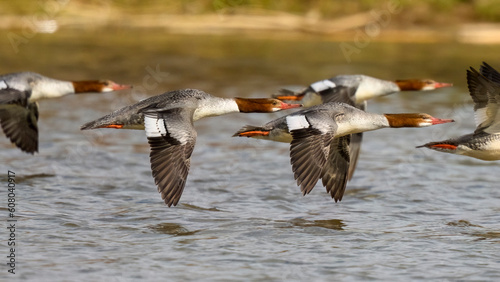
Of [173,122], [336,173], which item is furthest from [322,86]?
[173,122]

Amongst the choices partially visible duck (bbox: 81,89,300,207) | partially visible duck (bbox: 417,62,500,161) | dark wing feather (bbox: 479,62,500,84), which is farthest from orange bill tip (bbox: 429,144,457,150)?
partially visible duck (bbox: 81,89,300,207)

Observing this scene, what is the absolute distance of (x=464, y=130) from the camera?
1279 cm

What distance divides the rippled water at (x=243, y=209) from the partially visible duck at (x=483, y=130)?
607mm

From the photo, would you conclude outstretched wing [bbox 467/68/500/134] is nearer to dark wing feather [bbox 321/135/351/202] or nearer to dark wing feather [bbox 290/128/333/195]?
dark wing feather [bbox 321/135/351/202]

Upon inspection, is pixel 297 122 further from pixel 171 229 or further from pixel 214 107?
pixel 171 229

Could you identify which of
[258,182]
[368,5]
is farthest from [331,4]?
[258,182]

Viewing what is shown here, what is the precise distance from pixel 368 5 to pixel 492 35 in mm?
3277

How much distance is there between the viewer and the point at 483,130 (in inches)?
334

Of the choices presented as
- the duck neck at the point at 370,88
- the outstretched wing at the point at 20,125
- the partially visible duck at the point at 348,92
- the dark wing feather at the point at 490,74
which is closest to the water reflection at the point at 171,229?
the outstretched wing at the point at 20,125

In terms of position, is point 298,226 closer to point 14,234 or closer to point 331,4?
point 14,234

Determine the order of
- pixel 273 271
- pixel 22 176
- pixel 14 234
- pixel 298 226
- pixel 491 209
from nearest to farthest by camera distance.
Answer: pixel 273 271, pixel 14 234, pixel 298 226, pixel 491 209, pixel 22 176

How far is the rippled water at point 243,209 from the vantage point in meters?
6.57

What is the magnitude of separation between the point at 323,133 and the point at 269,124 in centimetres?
80

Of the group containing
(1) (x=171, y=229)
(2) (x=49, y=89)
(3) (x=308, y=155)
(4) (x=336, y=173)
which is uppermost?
(2) (x=49, y=89)
